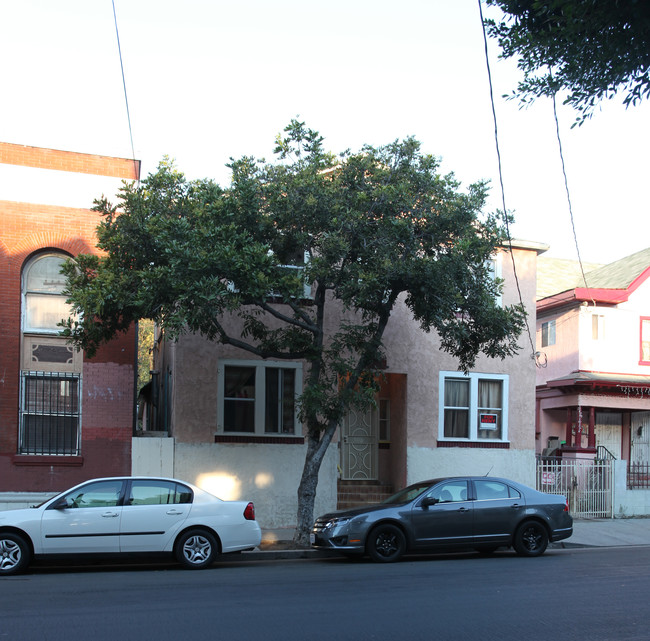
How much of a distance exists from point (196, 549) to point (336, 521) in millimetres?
2313

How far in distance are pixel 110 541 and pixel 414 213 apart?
A: 7563mm

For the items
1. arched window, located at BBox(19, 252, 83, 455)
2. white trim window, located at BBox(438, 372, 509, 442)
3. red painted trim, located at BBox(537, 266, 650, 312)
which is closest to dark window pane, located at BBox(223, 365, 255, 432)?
arched window, located at BBox(19, 252, 83, 455)

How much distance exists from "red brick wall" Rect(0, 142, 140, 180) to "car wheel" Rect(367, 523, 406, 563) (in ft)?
30.3

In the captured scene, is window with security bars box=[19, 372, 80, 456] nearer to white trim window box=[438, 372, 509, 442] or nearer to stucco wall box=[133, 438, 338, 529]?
stucco wall box=[133, 438, 338, 529]

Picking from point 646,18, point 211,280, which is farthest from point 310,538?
point 646,18

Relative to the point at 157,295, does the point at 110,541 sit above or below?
below

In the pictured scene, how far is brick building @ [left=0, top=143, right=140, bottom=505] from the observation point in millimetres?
16250

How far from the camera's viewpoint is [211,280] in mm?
13031

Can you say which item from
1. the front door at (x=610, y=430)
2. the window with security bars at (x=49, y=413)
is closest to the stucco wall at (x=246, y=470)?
the window with security bars at (x=49, y=413)

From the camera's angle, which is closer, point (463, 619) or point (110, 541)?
point (463, 619)

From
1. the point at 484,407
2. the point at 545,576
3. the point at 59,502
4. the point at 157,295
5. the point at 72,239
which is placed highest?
the point at 72,239

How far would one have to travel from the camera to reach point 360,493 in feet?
63.4

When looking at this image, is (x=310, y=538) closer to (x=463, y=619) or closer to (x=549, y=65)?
(x=463, y=619)

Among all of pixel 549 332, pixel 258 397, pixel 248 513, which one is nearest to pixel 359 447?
pixel 258 397
